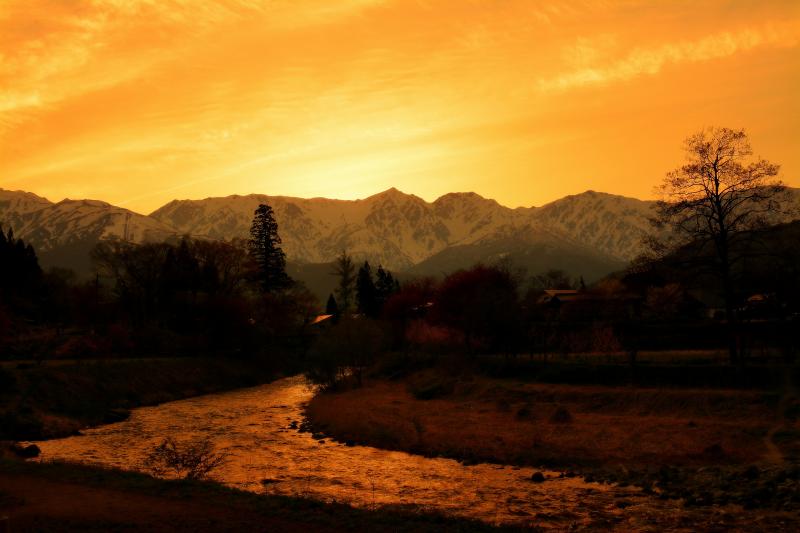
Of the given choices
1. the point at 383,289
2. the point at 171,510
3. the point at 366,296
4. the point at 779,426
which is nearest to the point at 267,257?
the point at 366,296

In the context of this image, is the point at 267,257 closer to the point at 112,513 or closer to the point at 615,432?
the point at 615,432

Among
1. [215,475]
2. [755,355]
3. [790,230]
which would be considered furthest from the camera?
[790,230]

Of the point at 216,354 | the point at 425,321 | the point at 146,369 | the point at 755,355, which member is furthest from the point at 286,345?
the point at 755,355

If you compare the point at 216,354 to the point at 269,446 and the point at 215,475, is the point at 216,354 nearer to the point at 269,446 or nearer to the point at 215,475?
the point at 269,446

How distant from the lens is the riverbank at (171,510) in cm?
1723

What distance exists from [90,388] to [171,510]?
134 ft

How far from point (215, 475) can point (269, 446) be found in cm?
841

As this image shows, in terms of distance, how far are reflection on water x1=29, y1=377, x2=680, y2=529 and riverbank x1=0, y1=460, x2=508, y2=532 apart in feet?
13.7

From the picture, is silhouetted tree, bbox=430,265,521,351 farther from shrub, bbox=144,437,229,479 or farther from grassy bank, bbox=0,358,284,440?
shrub, bbox=144,437,229,479

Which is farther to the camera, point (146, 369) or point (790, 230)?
point (790, 230)

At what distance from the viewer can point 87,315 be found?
8188cm

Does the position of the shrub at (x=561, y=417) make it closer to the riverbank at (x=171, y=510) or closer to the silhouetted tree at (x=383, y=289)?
the riverbank at (x=171, y=510)

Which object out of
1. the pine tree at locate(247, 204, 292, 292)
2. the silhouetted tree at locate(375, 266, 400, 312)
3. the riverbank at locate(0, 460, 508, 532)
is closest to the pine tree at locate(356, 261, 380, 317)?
the silhouetted tree at locate(375, 266, 400, 312)

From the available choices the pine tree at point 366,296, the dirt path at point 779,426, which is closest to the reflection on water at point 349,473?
the dirt path at point 779,426
